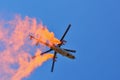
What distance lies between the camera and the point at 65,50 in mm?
45469

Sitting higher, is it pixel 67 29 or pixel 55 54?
pixel 67 29

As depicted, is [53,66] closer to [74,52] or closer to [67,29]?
[74,52]

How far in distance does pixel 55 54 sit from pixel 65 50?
2.76 m

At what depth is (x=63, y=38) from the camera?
46.0 m

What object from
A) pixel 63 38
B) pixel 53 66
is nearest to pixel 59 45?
pixel 63 38

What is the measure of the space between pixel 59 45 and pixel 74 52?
3.70 m

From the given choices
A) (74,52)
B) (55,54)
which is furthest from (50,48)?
(74,52)

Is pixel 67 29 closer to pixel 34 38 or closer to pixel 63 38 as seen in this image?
pixel 63 38

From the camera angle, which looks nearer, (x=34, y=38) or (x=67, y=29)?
(x=67, y=29)

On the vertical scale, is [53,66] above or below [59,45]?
below

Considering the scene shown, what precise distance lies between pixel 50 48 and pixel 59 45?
2.16m

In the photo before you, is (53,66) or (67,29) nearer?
(67,29)

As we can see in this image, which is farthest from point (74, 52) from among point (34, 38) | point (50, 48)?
point (34, 38)

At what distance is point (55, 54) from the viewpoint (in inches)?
1843
